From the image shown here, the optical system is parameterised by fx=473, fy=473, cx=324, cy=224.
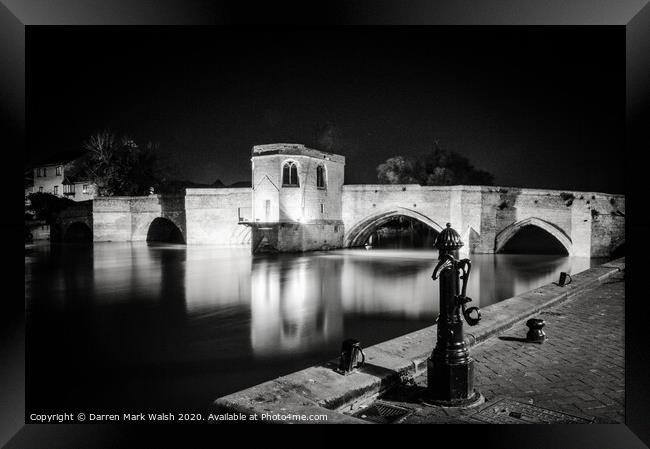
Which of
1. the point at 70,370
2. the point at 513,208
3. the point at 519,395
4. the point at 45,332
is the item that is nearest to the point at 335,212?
the point at 513,208

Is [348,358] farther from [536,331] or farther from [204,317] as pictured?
[204,317]

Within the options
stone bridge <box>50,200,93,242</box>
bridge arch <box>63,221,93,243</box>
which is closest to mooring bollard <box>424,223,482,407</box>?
stone bridge <box>50,200,93,242</box>

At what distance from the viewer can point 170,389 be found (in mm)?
6062

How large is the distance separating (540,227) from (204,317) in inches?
781

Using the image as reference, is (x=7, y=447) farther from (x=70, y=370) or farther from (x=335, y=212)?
(x=335, y=212)

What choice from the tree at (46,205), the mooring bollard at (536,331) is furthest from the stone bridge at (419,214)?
the mooring bollard at (536,331)

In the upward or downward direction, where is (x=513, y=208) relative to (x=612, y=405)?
upward

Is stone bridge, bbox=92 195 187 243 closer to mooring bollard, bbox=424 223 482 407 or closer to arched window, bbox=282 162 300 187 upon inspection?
arched window, bbox=282 162 300 187

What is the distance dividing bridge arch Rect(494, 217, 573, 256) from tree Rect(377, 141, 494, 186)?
14.2m

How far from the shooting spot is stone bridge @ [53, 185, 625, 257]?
23.2 metres

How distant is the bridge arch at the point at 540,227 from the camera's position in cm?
2394

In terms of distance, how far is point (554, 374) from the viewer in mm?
4285

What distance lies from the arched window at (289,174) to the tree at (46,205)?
63.4 feet
